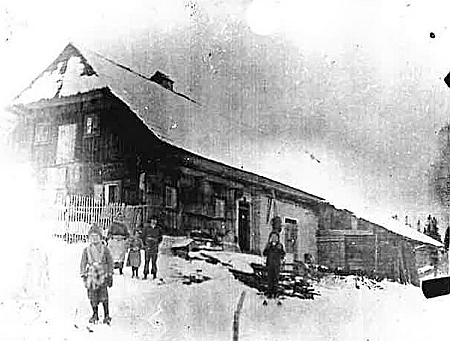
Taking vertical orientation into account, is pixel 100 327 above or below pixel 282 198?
below

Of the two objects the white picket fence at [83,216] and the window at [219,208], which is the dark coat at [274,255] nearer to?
the window at [219,208]

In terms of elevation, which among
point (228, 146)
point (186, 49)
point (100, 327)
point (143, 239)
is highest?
point (186, 49)

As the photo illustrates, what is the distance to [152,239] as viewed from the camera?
4.74 feet

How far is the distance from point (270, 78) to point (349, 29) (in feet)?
0.62

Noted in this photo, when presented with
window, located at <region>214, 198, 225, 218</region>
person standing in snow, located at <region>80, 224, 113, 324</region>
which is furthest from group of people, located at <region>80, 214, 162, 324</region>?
window, located at <region>214, 198, 225, 218</region>

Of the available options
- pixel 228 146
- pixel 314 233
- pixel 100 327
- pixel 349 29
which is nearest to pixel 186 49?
pixel 228 146

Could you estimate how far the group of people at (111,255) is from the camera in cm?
144

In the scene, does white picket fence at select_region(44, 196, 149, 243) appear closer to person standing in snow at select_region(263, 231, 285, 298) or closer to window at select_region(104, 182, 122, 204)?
window at select_region(104, 182, 122, 204)

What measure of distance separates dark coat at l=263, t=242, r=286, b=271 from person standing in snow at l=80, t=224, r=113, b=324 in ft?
1.07

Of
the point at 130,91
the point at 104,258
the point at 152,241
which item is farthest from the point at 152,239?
the point at 130,91

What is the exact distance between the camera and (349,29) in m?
1.43

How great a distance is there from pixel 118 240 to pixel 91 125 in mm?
252

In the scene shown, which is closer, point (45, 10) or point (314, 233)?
point (314, 233)

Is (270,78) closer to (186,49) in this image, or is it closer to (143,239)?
(186,49)
